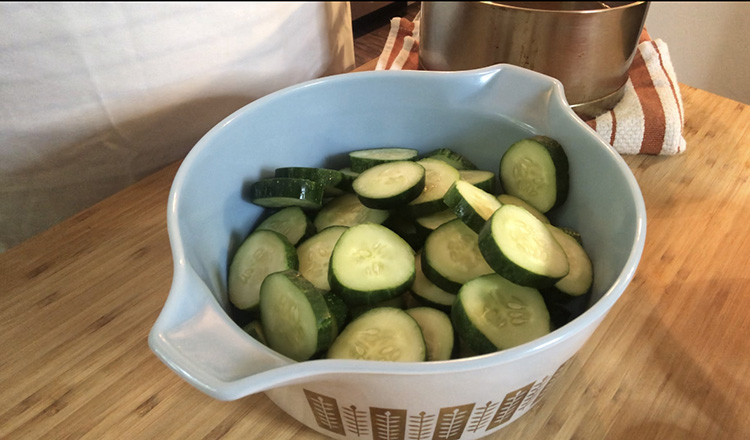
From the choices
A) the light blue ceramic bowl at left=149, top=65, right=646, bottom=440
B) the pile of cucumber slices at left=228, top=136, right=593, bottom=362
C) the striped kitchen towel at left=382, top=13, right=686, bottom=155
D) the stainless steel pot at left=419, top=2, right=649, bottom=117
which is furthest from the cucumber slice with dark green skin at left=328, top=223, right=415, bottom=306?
the striped kitchen towel at left=382, top=13, right=686, bottom=155

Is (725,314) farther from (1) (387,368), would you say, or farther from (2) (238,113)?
(2) (238,113)

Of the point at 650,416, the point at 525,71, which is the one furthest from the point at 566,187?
the point at 650,416

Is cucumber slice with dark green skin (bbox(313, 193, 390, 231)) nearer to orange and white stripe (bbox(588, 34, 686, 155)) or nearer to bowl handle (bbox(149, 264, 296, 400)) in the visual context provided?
bowl handle (bbox(149, 264, 296, 400))

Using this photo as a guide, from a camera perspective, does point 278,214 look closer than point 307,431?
No

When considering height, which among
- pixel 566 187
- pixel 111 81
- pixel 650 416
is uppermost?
pixel 111 81

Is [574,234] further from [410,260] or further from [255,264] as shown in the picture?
[255,264]

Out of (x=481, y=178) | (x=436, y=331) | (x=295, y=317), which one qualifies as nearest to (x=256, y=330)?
(x=295, y=317)

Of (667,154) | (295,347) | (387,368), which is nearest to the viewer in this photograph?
(387,368)
